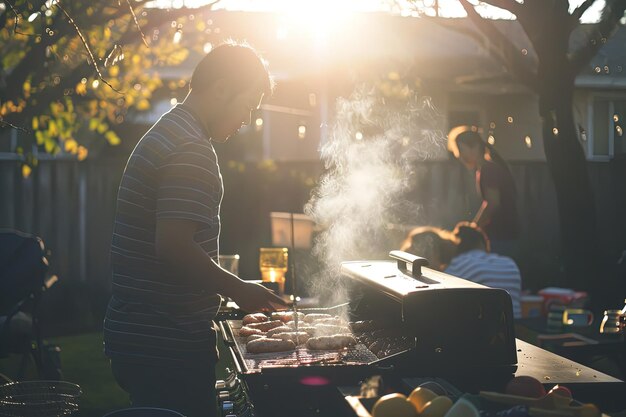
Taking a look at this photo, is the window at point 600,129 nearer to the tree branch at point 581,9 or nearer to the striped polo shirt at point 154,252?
the tree branch at point 581,9

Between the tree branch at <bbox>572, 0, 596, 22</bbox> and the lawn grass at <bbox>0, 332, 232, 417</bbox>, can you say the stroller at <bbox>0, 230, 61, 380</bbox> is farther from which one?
the tree branch at <bbox>572, 0, 596, 22</bbox>

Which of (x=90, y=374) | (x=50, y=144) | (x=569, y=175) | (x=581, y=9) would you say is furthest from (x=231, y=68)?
Result: (x=569, y=175)

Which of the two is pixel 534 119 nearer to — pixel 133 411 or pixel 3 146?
pixel 3 146

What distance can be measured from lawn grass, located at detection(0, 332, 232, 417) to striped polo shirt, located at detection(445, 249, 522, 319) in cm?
233

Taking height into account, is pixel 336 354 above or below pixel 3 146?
below

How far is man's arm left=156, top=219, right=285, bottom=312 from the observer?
9.14ft

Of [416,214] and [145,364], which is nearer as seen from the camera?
[145,364]

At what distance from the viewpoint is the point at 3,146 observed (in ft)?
58.7

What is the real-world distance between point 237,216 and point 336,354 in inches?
369

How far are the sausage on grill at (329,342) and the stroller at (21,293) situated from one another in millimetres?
3633

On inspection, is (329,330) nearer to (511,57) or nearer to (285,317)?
(285,317)

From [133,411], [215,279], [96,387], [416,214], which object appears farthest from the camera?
[416,214]

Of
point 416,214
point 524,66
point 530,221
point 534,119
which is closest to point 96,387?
point 524,66

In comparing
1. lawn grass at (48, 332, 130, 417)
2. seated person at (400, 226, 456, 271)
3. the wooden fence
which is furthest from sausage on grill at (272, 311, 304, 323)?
the wooden fence
